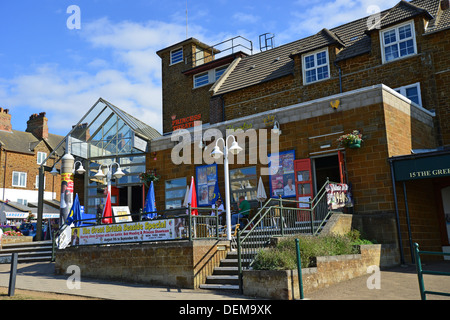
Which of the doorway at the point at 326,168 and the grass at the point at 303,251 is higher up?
the doorway at the point at 326,168

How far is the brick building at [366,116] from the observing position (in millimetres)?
14255

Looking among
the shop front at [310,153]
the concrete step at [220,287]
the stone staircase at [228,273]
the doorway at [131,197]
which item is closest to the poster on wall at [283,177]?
the shop front at [310,153]

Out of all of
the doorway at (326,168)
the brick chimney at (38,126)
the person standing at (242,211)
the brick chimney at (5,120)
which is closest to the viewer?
the person standing at (242,211)

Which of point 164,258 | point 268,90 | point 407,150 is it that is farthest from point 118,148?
point 407,150

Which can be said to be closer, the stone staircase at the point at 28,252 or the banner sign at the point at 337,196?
the banner sign at the point at 337,196

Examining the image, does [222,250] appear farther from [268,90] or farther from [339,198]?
[268,90]

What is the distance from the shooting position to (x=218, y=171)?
60.5 feet

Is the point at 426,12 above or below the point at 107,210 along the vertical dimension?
above

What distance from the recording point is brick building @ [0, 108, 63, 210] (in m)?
39.1

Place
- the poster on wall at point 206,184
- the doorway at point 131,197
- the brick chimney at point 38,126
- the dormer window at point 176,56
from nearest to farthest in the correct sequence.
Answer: the poster on wall at point 206,184 → the doorway at point 131,197 → the dormer window at point 176,56 → the brick chimney at point 38,126

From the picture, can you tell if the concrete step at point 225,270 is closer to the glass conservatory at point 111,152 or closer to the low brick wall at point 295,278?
the low brick wall at point 295,278

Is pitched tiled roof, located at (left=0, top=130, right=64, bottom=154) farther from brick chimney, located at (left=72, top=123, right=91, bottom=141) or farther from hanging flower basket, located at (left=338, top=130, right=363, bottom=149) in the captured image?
hanging flower basket, located at (left=338, top=130, right=363, bottom=149)

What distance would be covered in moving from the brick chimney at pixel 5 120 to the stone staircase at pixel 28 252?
1015 inches

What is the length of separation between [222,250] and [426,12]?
13101 millimetres
